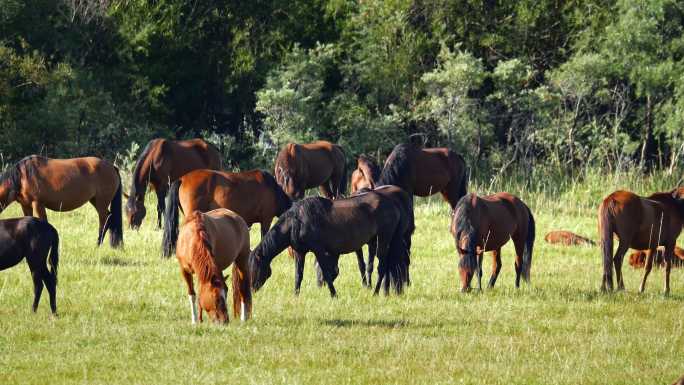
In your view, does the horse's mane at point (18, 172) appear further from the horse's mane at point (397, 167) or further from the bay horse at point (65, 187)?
the horse's mane at point (397, 167)

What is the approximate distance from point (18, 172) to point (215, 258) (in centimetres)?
601

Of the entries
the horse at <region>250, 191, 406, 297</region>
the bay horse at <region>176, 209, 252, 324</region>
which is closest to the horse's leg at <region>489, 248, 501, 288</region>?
the horse at <region>250, 191, 406, 297</region>

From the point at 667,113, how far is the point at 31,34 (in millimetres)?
14811

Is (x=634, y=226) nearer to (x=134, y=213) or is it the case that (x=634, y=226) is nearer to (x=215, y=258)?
(x=215, y=258)

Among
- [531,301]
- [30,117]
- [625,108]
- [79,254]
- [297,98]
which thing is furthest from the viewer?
[625,108]

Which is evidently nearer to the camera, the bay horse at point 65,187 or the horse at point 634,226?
the horse at point 634,226

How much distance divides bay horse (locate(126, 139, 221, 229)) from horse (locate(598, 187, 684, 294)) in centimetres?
751

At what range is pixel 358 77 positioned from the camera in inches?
1152

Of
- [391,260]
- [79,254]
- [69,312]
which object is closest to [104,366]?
[69,312]

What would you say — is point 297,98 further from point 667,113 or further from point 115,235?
point 115,235

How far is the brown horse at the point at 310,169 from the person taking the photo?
18.8 meters

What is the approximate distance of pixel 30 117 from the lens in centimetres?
2577

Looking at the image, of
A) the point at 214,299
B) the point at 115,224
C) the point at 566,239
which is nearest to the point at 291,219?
the point at 214,299

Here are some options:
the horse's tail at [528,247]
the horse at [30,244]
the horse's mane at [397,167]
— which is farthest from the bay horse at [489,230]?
the horse at [30,244]
